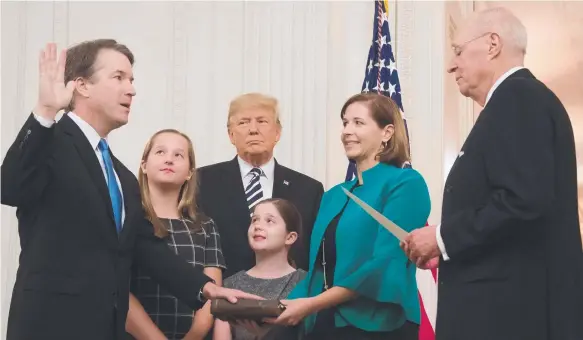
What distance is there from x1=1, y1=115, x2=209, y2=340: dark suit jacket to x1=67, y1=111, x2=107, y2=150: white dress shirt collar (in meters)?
0.05

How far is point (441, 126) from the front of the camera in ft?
19.5

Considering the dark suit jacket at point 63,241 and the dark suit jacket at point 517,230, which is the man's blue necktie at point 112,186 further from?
the dark suit jacket at point 517,230

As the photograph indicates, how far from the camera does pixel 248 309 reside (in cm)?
333

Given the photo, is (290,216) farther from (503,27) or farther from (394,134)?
(503,27)

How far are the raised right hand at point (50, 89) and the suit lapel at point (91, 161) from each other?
0.82 feet

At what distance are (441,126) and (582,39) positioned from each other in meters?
2.66

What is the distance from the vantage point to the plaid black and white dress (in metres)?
3.72

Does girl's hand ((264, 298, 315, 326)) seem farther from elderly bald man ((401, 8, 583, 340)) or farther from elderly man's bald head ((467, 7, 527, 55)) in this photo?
elderly man's bald head ((467, 7, 527, 55))

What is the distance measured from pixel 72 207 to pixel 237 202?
1366mm

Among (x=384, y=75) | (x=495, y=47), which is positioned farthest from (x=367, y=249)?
(x=384, y=75)

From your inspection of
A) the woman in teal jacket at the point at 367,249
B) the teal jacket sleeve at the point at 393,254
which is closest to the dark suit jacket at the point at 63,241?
the woman in teal jacket at the point at 367,249

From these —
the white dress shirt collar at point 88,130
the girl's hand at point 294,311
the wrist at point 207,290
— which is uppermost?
the white dress shirt collar at point 88,130

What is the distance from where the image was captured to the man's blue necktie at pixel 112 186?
9.89 ft

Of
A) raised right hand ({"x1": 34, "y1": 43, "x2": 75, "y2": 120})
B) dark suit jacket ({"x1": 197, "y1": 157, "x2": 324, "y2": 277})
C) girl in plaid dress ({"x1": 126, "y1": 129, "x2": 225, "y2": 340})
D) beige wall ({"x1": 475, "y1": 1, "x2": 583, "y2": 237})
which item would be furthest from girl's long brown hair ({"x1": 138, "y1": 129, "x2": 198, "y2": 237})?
beige wall ({"x1": 475, "y1": 1, "x2": 583, "y2": 237})
